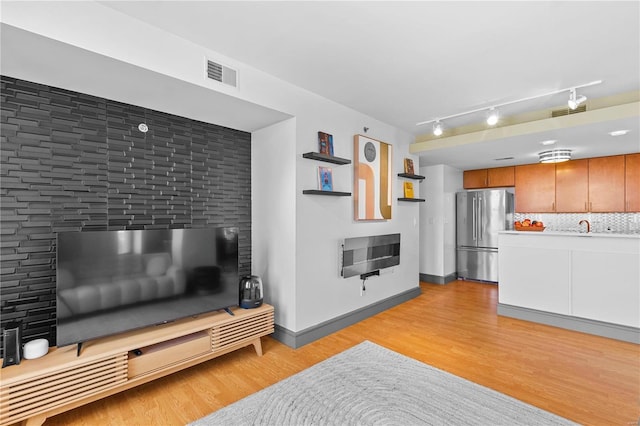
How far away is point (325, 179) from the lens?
11.1 ft

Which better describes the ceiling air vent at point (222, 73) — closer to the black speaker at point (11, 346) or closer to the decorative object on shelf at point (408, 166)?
the black speaker at point (11, 346)

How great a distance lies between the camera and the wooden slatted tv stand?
70.4 inches

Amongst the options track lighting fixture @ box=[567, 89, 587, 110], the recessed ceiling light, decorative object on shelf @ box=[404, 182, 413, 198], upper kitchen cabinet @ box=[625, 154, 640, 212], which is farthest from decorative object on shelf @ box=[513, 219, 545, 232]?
upper kitchen cabinet @ box=[625, 154, 640, 212]

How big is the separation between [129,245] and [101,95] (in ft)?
4.14

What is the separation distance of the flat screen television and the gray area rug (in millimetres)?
920

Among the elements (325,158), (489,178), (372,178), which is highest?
(489,178)

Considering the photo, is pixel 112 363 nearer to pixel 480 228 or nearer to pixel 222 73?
pixel 222 73

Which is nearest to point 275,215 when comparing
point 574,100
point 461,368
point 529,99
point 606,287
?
point 461,368

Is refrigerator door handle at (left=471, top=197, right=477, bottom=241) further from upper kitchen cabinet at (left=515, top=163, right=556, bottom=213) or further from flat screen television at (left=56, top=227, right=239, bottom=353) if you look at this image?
flat screen television at (left=56, top=227, right=239, bottom=353)

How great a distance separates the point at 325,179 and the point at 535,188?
4585 millimetres

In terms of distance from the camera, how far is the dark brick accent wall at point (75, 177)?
214 centimetres

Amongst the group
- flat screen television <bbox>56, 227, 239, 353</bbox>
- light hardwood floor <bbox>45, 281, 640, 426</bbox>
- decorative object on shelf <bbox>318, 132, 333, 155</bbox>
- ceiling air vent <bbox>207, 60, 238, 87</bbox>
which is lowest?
light hardwood floor <bbox>45, 281, 640, 426</bbox>

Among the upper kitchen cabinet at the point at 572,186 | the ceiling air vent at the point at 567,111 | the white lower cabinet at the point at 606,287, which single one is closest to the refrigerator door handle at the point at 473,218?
the upper kitchen cabinet at the point at 572,186

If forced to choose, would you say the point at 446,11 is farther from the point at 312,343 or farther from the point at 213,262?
the point at 312,343
